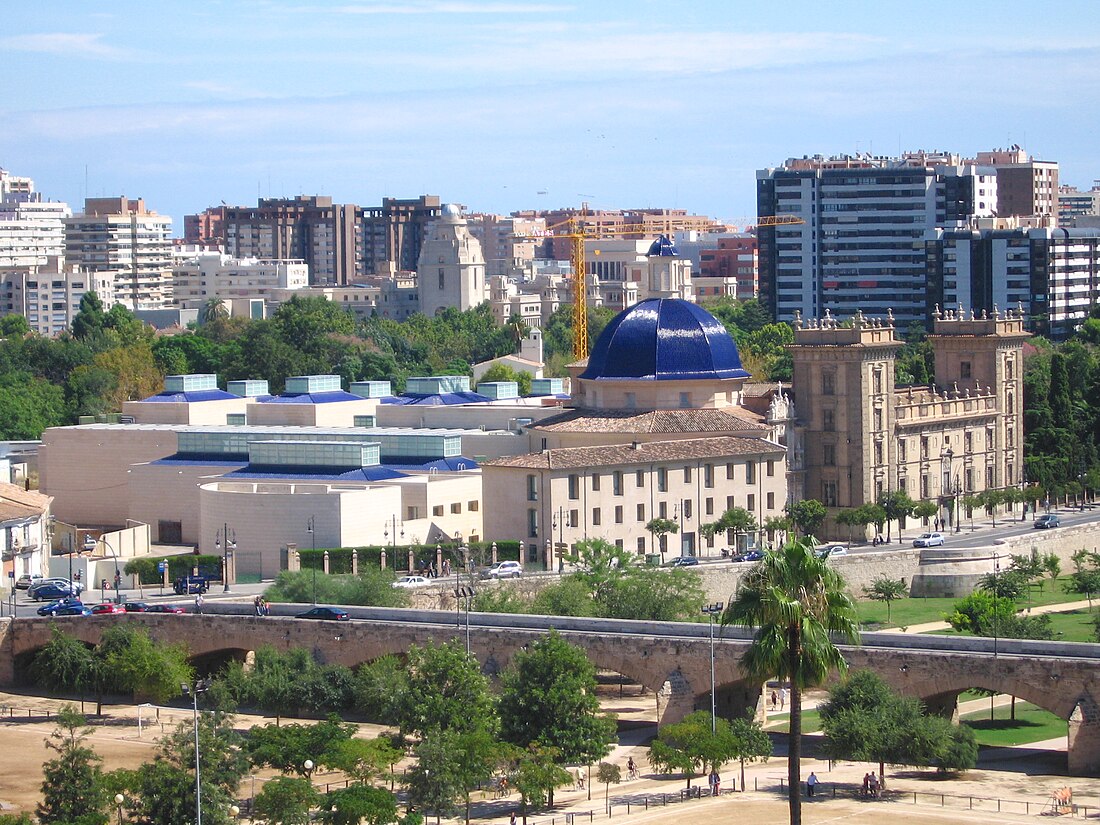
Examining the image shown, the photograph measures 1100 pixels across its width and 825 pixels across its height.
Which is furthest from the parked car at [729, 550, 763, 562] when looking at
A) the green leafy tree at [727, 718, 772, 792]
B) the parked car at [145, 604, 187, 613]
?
the green leafy tree at [727, 718, 772, 792]

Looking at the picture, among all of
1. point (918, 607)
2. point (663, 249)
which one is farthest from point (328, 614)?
point (663, 249)

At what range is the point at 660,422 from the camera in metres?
115

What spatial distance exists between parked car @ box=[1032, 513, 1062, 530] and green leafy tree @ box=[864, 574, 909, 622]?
13.6 meters

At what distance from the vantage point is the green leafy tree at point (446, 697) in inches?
2977

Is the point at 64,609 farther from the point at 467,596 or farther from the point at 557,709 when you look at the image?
the point at 557,709

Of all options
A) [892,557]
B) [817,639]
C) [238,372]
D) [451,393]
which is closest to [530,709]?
[817,639]

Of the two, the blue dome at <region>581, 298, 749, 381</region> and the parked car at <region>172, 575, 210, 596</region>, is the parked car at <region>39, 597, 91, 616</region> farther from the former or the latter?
the blue dome at <region>581, 298, 749, 381</region>

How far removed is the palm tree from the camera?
57.4 metres

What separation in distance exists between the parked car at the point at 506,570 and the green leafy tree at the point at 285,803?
30.9 m

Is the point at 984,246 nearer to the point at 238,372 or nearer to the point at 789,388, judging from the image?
the point at 238,372

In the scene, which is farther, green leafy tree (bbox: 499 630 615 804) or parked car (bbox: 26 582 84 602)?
parked car (bbox: 26 582 84 602)

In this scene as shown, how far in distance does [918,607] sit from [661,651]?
25286mm

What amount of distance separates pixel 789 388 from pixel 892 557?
16163 millimetres

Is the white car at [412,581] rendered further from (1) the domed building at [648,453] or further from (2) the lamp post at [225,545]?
(2) the lamp post at [225,545]
